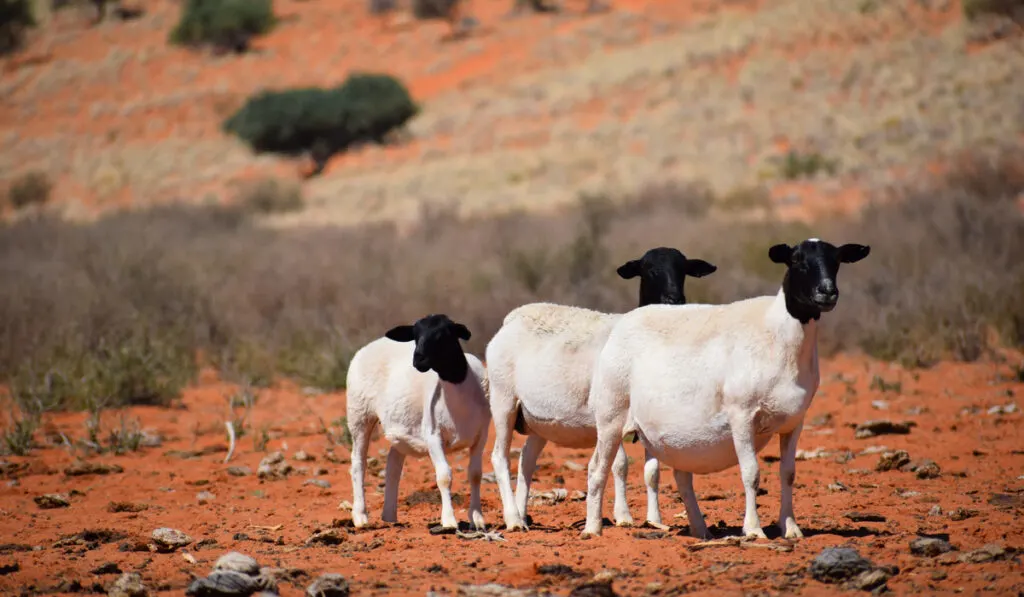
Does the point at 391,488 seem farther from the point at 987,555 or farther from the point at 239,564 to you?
the point at 987,555

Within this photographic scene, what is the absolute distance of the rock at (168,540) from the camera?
8.60 m

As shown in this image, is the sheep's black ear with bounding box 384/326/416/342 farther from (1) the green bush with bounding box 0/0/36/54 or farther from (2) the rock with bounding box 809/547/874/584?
(1) the green bush with bounding box 0/0/36/54

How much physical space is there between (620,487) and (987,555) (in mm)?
2617

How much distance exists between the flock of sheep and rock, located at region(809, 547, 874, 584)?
85 cm

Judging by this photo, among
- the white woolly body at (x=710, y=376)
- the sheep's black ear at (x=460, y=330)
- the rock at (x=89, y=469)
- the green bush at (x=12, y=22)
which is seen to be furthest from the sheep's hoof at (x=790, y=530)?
the green bush at (x=12, y=22)

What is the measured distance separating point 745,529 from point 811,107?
35.7m

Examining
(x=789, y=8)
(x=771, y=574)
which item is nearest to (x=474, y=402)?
(x=771, y=574)

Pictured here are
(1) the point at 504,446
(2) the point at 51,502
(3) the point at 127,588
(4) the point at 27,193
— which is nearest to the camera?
(3) the point at 127,588

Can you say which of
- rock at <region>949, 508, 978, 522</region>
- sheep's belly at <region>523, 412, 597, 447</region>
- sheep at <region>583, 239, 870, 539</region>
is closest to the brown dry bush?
sheep's belly at <region>523, 412, 597, 447</region>

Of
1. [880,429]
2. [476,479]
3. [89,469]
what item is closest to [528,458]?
[476,479]

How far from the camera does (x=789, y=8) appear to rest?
176ft

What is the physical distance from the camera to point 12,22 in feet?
244

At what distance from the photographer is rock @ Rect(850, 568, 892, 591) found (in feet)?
22.0

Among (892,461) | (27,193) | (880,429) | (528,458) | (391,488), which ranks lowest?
(27,193)
